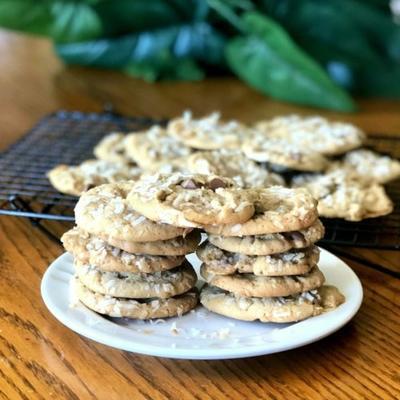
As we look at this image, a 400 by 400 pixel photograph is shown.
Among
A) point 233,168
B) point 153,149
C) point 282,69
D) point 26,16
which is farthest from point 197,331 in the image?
point 26,16

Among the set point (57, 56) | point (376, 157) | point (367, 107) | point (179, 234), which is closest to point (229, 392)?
point (179, 234)

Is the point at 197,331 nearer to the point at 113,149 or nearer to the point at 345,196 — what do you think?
the point at 345,196

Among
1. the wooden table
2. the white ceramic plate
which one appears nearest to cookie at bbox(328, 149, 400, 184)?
the wooden table

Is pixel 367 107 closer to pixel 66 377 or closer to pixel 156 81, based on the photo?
pixel 156 81

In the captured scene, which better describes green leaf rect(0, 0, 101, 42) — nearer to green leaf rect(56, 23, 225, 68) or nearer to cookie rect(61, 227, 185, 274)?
green leaf rect(56, 23, 225, 68)

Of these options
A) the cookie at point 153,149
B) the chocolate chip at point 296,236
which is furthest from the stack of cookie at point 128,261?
the cookie at point 153,149
